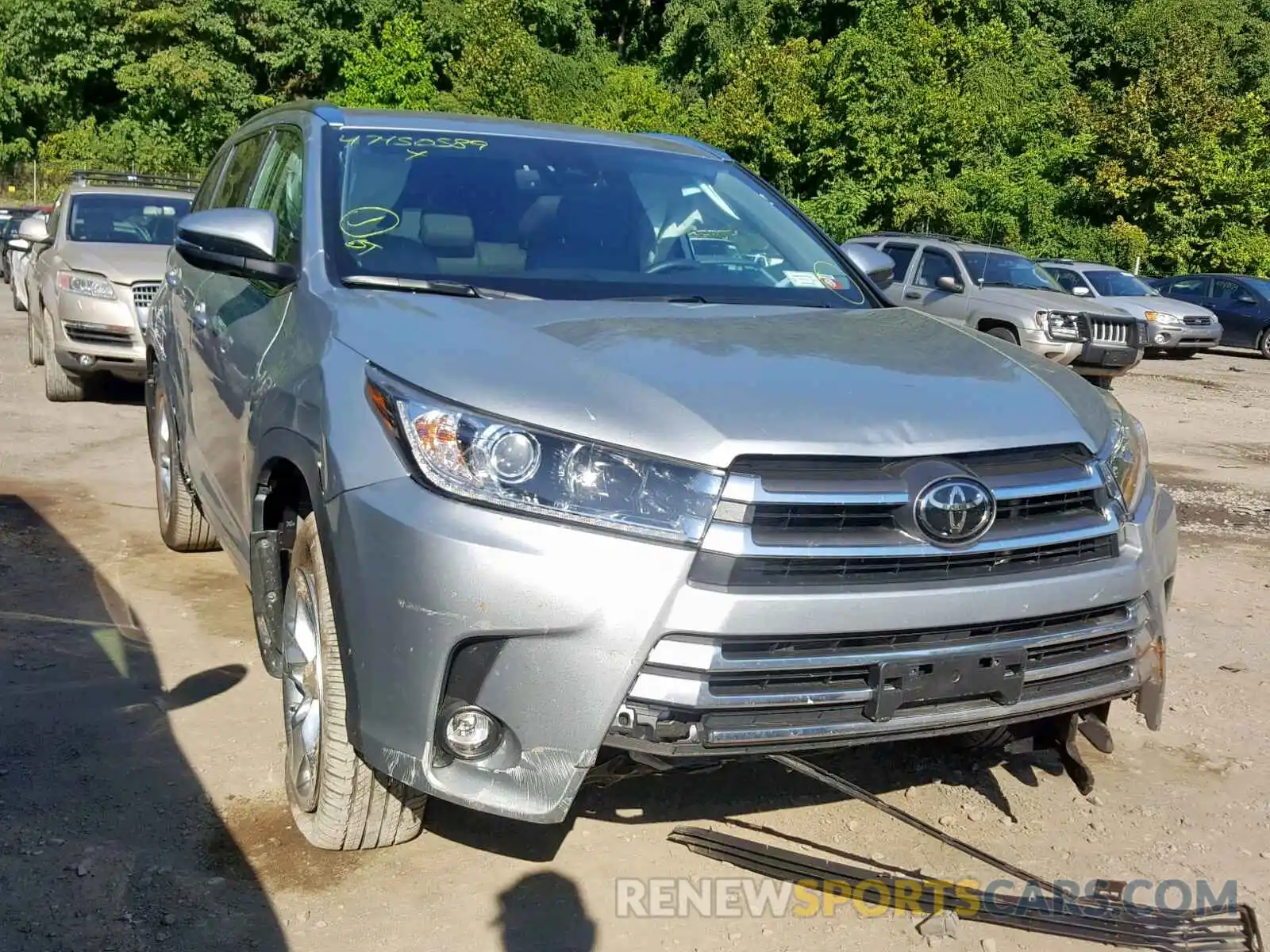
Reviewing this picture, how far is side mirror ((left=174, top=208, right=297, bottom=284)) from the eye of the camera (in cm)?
353

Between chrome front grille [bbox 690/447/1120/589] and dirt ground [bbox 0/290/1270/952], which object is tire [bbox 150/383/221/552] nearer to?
dirt ground [bbox 0/290/1270/952]

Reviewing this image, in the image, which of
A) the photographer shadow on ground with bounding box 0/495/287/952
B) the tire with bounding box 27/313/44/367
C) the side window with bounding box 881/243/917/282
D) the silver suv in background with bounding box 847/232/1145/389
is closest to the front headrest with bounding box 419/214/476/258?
the photographer shadow on ground with bounding box 0/495/287/952

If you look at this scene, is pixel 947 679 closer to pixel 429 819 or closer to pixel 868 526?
pixel 868 526

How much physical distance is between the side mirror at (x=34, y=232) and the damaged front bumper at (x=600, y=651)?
30.9 feet

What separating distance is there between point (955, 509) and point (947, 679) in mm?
354

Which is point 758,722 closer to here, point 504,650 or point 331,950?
point 504,650

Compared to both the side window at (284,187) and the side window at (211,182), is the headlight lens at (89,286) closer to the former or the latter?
the side window at (211,182)

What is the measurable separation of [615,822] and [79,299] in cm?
808

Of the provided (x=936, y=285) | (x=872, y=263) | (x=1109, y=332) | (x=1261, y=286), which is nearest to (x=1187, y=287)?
(x=1261, y=286)

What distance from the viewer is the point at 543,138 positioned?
4270 millimetres

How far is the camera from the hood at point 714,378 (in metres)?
2.66

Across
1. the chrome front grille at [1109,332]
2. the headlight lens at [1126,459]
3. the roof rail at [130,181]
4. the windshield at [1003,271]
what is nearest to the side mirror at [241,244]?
the headlight lens at [1126,459]

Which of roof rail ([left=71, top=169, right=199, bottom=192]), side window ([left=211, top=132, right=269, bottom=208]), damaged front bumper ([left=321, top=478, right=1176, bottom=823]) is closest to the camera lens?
damaged front bumper ([left=321, top=478, right=1176, bottom=823])

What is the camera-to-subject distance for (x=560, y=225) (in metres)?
3.88
